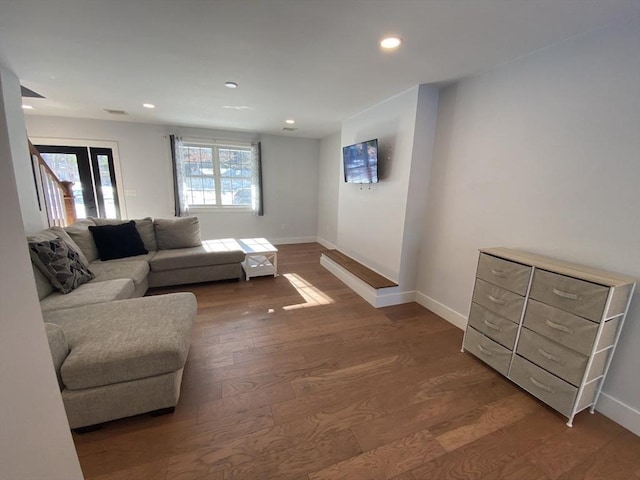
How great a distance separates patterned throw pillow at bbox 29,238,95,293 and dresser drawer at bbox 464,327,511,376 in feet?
11.1

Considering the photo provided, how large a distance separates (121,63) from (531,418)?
13.4 feet

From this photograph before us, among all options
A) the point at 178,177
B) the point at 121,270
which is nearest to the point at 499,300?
the point at 121,270

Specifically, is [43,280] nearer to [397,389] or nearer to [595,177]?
[397,389]

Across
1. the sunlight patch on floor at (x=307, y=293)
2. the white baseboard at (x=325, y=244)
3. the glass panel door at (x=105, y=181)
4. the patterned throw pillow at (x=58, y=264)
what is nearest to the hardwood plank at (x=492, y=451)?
the sunlight patch on floor at (x=307, y=293)

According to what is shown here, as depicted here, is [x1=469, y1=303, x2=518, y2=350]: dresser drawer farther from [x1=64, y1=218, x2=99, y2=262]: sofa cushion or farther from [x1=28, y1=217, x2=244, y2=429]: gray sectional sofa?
[x1=64, y1=218, x2=99, y2=262]: sofa cushion

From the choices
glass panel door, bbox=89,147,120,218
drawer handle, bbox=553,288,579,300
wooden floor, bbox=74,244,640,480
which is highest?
glass panel door, bbox=89,147,120,218

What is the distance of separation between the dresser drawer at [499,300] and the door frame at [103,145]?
18.6 feet

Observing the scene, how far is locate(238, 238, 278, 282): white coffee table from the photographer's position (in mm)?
3770

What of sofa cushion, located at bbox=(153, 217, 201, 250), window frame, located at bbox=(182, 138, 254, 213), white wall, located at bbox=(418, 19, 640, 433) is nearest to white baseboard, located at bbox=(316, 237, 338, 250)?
window frame, located at bbox=(182, 138, 254, 213)

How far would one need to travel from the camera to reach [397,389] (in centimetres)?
187

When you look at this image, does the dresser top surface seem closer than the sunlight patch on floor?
Yes

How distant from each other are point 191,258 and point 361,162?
2544mm

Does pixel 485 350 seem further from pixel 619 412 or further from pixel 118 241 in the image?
pixel 118 241

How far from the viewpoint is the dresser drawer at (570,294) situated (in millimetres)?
1479
